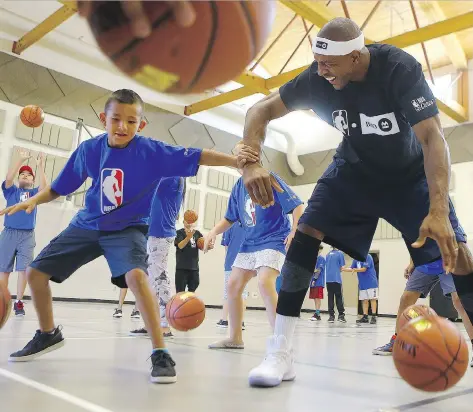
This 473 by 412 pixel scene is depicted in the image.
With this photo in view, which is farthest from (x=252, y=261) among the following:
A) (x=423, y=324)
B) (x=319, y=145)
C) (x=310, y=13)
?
(x=319, y=145)

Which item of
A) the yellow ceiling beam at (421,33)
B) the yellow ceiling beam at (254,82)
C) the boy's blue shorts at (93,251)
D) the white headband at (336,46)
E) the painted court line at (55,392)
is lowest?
the painted court line at (55,392)

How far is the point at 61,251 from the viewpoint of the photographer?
2.47 metres

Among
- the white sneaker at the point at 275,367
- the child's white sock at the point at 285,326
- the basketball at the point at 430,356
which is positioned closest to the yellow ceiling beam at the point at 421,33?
the child's white sock at the point at 285,326

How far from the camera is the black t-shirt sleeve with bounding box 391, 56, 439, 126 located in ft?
6.22

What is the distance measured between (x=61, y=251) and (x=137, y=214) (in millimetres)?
415

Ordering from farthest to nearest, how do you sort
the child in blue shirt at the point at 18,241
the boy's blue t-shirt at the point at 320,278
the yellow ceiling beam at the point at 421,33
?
the boy's blue t-shirt at the point at 320,278 → the yellow ceiling beam at the point at 421,33 → the child in blue shirt at the point at 18,241

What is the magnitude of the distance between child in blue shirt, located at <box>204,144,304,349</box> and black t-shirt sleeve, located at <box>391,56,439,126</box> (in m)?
1.49

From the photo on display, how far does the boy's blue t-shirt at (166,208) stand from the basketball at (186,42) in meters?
3.35

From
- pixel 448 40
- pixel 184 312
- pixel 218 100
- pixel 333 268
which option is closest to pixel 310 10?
pixel 218 100

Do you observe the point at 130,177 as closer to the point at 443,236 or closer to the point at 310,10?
the point at 443,236

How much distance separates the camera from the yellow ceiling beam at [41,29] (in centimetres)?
837

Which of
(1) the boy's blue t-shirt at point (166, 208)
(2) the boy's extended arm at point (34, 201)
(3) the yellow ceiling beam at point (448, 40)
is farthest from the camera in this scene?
(3) the yellow ceiling beam at point (448, 40)

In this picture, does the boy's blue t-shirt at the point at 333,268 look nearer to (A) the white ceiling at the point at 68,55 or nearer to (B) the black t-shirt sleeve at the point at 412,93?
(A) the white ceiling at the point at 68,55

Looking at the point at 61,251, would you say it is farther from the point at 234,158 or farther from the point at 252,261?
the point at 252,261
